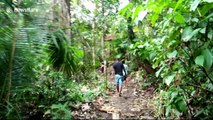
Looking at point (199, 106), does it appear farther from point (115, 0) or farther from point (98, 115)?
point (115, 0)

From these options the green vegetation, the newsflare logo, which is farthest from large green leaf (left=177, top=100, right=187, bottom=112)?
the newsflare logo

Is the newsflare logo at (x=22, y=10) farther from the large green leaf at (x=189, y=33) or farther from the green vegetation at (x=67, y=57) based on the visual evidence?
the large green leaf at (x=189, y=33)

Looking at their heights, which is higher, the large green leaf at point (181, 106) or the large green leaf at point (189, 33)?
the large green leaf at point (189, 33)

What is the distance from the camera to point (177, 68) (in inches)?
174

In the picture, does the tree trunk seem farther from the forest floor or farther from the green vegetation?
the forest floor

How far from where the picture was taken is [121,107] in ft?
26.8

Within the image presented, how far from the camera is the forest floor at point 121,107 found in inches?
255

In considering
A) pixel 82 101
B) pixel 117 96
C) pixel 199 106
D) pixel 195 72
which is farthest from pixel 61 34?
pixel 117 96

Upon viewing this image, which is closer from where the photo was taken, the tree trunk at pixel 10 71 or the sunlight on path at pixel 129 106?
the tree trunk at pixel 10 71

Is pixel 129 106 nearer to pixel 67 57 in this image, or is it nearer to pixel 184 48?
pixel 67 57

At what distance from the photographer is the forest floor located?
6.46 metres

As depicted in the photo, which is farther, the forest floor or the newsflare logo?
the forest floor

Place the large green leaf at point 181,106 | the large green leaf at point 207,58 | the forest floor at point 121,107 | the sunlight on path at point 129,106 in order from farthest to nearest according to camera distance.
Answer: the sunlight on path at point 129,106
the forest floor at point 121,107
the large green leaf at point 181,106
the large green leaf at point 207,58

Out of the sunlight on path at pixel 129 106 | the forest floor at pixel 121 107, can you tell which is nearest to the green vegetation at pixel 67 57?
the forest floor at pixel 121 107
